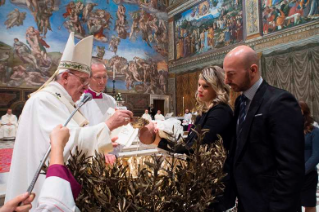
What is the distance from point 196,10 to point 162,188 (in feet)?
59.2

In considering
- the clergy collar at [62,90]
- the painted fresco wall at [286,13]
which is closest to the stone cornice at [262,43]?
the painted fresco wall at [286,13]

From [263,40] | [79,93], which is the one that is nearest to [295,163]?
[79,93]

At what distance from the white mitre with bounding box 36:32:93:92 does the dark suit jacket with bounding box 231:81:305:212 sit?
1.34 m

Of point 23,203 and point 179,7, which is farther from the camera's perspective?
point 179,7

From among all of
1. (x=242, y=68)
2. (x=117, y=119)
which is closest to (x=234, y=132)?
(x=242, y=68)

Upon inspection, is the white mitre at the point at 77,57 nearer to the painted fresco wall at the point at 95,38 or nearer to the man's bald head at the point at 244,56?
the man's bald head at the point at 244,56

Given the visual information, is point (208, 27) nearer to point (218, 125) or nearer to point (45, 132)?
point (218, 125)

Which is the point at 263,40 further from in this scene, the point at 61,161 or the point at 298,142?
the point at 61,161

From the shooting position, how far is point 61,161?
81 centimetres

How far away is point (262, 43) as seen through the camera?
41.4 ft

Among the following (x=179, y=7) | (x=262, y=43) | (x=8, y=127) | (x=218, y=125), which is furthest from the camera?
(x=179, y=7)

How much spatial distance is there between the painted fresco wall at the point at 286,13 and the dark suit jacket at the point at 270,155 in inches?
455

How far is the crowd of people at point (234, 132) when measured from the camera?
1.31m

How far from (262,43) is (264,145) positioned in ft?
41.8
